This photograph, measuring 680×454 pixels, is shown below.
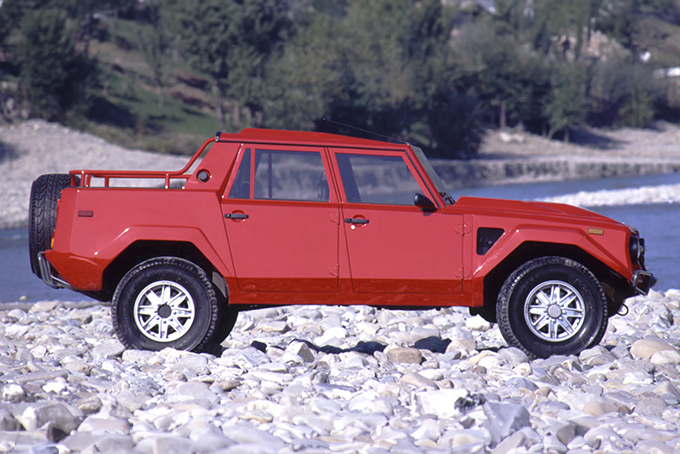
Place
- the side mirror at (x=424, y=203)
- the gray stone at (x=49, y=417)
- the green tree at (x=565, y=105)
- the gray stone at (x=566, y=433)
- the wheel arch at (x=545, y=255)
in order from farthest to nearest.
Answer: the green tree at (x=565, y=105) < the wheel arch at (x=545, y=255) < the side mirror at (x=424, y=203) < the gray stone at (x=49, y=417) < the gray stone at (x=566, y=433)

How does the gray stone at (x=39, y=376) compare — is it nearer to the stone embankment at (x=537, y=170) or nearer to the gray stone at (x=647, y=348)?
the gray stone at (x=647, y=348)

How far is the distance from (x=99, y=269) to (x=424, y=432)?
3.14 metres

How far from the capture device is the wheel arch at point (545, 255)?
671 cm

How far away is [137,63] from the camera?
6888 cm

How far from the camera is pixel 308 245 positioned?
634 centimetres

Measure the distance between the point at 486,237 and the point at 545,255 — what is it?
0.69 m

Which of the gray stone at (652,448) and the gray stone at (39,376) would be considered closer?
the gray stone at (652,448)

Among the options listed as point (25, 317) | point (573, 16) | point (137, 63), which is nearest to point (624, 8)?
point (573, 16)

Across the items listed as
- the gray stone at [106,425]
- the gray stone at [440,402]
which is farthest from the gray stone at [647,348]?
the gray stone at [106,425]

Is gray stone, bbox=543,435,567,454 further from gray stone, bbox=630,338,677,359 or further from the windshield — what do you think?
gray stone, bbox=630,338,677,359

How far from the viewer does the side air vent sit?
6410mm

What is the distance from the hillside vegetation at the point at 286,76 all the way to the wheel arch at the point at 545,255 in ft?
92.8

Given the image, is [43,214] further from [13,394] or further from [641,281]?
[641,281]

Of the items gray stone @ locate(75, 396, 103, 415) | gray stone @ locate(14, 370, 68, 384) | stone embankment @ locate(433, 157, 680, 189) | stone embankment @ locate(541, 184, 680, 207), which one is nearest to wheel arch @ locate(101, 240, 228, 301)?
gray stone @ locate(14, 370, 68, 384)
